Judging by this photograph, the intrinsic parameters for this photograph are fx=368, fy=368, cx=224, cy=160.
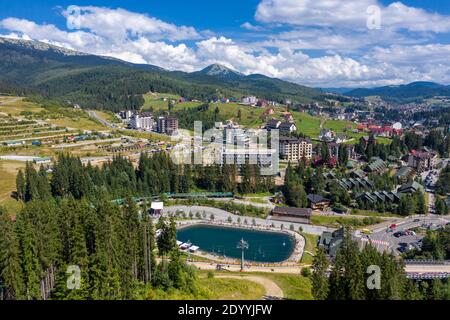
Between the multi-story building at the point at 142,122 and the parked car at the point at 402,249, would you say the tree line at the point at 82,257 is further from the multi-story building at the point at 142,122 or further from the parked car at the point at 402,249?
the multi-story building at the point at 142,122

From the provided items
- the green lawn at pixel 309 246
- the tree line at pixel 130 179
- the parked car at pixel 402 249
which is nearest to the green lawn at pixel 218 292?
the green lawn at pixel 309 246

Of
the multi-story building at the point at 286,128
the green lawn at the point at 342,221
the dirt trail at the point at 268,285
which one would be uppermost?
the multi-story building at the point at 286,128

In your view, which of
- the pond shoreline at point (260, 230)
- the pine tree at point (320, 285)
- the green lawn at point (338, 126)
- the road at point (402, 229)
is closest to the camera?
the pine tree at point (320, 285)

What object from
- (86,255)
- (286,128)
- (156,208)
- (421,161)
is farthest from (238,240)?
(286,128)
